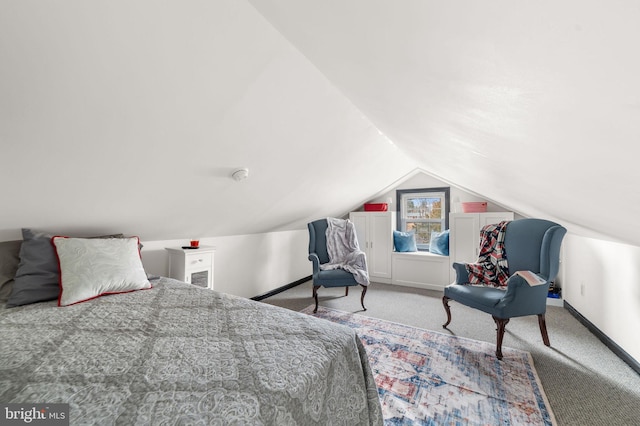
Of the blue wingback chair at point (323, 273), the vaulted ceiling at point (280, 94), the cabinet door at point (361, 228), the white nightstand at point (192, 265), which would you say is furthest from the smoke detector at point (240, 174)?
the cabinet door at point (361, 228)

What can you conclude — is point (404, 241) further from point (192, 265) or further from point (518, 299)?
point (192, 265)

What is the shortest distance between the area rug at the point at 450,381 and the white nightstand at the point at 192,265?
5.79ft

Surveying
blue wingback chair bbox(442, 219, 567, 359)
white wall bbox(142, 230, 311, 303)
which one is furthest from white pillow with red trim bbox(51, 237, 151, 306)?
blue wingback chair bbox(442, 219, 567, 359)

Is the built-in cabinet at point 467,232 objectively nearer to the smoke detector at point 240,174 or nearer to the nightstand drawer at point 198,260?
the smoke detector at point 240,174

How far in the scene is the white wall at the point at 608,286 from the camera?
2.03 m

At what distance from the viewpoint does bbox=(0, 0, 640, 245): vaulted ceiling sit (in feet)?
1.94

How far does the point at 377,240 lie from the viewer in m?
4.64

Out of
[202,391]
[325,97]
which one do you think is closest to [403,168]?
[325,97]

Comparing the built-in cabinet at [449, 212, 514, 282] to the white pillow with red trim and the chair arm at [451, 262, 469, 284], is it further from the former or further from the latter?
the white pillow with red trim

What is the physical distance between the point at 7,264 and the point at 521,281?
3782 millimetres

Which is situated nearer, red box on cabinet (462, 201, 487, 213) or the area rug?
the area rug

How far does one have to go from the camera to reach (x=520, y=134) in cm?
103

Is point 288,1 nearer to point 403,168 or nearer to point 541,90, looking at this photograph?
point 541,90

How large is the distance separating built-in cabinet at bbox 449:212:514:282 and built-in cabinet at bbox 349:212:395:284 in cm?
100
